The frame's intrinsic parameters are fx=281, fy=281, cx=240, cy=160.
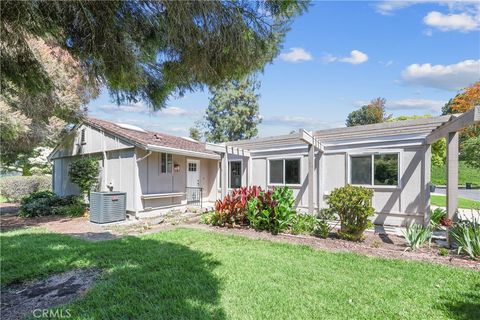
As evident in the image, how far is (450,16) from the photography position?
22.5ft

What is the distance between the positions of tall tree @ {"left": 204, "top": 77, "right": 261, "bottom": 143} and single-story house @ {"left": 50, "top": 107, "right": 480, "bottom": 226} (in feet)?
45.1

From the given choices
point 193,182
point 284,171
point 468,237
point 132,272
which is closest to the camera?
point 132,272

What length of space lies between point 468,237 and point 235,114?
24.6 metres

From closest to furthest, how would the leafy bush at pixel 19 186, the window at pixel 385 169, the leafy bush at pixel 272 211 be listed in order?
the leafy bush at pixel 272 211 → the window at pixel 385 169 → the leafy bush at pixel 19 186

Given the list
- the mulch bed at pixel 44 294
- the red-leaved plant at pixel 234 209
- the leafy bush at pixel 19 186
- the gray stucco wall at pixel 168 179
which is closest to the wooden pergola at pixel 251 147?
the red-leaved plant at pixel 234 209

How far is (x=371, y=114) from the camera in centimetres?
3922

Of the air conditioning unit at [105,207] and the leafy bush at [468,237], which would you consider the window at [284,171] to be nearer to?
the leafy bush at [468,237]

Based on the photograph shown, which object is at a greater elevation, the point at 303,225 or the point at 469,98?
the point at 469,98

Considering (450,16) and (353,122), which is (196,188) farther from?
(353,122)

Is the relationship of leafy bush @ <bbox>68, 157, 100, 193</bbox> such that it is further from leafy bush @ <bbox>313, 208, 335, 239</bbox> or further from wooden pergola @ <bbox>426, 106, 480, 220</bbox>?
wooden pergola @ <bbox>426, 106, 480, 220</bbox>

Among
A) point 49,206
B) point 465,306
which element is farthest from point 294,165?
point 49,206

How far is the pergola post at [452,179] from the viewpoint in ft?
21.2

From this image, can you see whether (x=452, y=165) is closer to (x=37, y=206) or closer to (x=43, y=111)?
(x=43, y=111)

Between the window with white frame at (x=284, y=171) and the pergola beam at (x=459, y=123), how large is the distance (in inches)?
180
